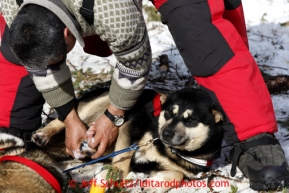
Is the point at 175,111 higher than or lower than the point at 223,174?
higher

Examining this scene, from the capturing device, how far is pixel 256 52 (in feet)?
16.3

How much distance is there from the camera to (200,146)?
328 cm

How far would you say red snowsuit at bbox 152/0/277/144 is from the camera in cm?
288

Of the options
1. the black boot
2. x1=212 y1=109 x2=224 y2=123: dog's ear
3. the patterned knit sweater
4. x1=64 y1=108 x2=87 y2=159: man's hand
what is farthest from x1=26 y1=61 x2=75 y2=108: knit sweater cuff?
the black boot

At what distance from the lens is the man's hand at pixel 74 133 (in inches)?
121

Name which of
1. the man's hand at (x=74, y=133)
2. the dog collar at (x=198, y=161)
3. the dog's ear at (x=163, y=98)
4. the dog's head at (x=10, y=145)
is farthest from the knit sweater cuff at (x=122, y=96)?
the dog's head at (x=10, y=145)

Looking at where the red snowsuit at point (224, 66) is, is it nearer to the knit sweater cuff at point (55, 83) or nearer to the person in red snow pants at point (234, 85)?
the person in red snow pants at point (234, 85)

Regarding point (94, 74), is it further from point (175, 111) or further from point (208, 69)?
point (208, 69)

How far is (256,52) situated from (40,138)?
2.76m

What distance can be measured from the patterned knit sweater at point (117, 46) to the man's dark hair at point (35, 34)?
49 millimetres

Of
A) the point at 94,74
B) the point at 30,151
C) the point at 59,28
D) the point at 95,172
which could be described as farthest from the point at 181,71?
the point at 59,28

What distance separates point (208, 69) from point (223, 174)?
803mm

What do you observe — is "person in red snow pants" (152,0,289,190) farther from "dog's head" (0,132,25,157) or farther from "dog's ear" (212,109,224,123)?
"dog's head" (0,132,25,157)

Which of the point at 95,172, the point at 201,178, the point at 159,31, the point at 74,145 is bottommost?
the point at 159,31
